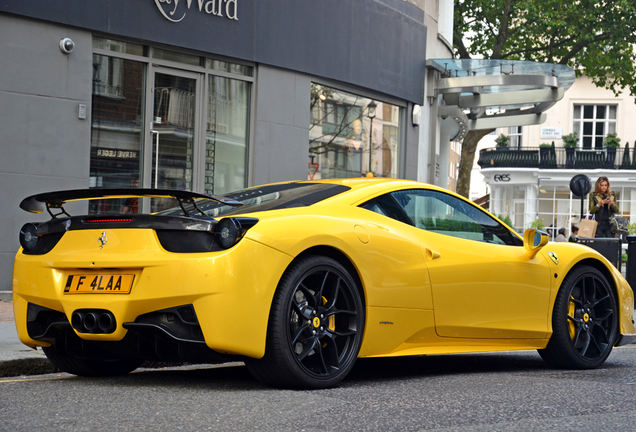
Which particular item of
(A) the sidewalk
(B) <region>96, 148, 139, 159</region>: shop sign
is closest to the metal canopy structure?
(B) <region>96, 148, 139, 159</region>: shop sign

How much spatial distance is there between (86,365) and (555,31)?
25.2 m

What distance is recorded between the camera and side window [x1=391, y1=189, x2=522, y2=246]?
538 centimetres

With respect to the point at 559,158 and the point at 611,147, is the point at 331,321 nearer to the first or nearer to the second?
the point at 559,158

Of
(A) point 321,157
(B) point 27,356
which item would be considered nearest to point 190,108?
(A) point 321,157

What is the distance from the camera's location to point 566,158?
1890 inches

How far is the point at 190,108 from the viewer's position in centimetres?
1249

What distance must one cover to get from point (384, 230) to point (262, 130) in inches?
339

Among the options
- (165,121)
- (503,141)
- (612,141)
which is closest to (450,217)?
(165,121)

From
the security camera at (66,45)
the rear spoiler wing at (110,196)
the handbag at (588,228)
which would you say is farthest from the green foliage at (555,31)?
the rear spoiler wing at (110,196)

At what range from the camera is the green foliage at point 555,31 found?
2636 centimetres

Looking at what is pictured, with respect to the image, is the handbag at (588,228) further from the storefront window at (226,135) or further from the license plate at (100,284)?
the license plate at (100,284)

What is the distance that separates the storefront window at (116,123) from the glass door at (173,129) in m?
0.26

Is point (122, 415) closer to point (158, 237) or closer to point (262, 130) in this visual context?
point (158, 237)

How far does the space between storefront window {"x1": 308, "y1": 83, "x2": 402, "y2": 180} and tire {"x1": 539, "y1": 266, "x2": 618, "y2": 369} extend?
28.3ft
